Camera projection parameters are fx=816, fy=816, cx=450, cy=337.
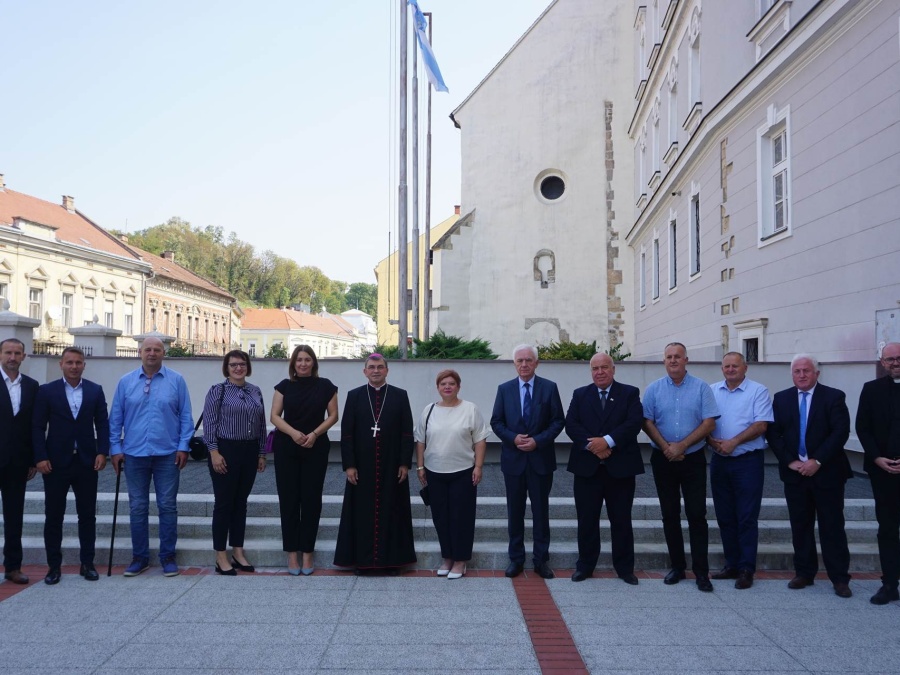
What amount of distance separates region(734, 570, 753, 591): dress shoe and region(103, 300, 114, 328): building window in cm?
4655

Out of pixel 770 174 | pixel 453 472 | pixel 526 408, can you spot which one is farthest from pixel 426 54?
pixel 453 472

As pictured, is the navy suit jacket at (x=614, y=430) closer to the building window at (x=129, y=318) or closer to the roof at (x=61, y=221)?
the roof at (x=61, y=221)

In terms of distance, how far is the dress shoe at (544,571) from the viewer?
22.0 ft

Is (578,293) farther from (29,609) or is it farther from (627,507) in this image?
(29,609)

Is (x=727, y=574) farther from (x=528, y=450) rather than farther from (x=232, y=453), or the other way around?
(x=232, y=453)

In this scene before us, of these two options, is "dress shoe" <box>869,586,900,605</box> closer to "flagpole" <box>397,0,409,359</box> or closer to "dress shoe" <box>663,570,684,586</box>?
"dress shoe" <box>663,570,684,586</box>

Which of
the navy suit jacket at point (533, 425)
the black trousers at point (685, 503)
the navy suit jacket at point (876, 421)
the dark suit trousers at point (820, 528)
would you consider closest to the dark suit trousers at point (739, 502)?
the black trousers at point (685, 503)

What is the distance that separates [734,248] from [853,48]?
183 inches

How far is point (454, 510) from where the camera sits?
6.86 m

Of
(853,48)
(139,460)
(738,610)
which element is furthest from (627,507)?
(853,48)

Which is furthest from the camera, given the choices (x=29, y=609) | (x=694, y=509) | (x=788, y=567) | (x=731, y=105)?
(x=731, y=105)

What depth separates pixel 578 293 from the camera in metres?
27.2

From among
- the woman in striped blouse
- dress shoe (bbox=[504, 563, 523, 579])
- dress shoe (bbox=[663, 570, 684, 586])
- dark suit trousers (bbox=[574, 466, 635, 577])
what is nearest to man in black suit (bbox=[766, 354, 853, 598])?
dress shoe (bbox=[663, 570, 684, 586])

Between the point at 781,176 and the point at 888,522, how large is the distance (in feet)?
24.8
